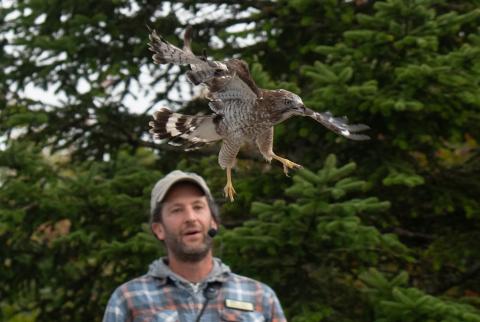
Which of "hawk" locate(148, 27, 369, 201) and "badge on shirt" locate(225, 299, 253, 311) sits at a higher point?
"hawk" locate(148, 27, 369, 201)

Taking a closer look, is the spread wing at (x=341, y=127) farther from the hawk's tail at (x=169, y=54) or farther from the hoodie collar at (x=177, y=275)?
the hoodie collar at (x=177, y=275)

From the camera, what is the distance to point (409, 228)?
5.50 m

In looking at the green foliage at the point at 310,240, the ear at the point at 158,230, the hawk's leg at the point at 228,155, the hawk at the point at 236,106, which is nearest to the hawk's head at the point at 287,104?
the hawk at the point at 236,106

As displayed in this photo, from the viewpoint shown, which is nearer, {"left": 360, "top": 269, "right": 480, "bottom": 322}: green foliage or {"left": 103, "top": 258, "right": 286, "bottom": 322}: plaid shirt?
{"left": 103, "top": 258, "right": 286, "bottom": 322}: plaid shirt

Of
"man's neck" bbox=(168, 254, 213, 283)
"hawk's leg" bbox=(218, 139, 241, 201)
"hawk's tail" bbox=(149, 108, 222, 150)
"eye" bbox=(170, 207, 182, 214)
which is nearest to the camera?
"hawk's leg" bbox=(218, 139, 241, 201)

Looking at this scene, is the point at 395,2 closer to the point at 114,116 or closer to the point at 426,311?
the point at 426,311

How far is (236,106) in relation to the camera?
145cm

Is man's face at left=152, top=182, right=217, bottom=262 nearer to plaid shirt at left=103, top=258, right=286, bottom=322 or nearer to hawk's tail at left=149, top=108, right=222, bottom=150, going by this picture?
plaid shirt at left=103, top=258, right=286, bottom=322

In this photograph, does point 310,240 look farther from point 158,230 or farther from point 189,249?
point 189,249

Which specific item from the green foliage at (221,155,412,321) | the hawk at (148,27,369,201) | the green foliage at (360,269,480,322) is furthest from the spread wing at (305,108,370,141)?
the green foliage at (360,269,480,322)

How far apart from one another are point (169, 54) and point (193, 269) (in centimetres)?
189

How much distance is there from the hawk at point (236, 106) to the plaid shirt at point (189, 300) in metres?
1.57

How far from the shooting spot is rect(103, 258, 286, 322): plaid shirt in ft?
9.93

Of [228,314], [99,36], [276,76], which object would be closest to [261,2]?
[276,76]
